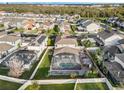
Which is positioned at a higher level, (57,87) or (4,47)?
(4,47)

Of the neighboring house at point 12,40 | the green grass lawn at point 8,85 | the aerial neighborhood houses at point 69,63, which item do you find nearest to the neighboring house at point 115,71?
the aerial neighborhood houses at point 69,63

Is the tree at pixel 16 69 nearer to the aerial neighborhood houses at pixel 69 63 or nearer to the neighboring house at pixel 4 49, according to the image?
the aerial neighborhood houses at pixel 69 63

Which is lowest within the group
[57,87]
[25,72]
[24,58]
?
[25,72]

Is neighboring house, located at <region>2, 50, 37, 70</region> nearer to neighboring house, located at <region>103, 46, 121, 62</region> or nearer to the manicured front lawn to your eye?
the manicured front lawn

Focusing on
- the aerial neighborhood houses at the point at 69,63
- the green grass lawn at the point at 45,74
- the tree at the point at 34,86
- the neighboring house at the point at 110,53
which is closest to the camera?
the tree at the point at 34,86

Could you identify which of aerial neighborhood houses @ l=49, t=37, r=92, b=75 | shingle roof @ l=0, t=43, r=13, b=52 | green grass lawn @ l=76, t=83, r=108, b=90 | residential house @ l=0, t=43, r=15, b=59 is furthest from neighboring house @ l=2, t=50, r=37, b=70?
green grass lawn @ l=76, t=83, r=108, b=90

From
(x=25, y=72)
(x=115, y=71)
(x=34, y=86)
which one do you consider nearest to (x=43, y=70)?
(x=25, y=72)

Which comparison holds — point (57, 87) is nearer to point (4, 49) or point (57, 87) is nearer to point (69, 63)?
point (69, 63)

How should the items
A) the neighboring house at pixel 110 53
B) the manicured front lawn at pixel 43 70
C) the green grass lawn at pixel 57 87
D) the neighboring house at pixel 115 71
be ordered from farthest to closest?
the neighboring house at pixel 110 53, the manicured front lawn at pixel 43 70, the neighboring house at pixel 115 71, the green grass lawn at pixel 57 87

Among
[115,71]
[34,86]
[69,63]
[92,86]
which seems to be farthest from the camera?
[69,63]
